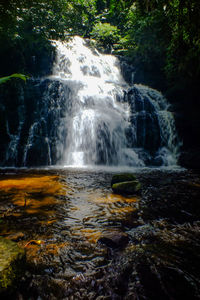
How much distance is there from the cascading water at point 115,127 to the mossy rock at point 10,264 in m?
7.66

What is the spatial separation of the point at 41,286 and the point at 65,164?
7.89 meters

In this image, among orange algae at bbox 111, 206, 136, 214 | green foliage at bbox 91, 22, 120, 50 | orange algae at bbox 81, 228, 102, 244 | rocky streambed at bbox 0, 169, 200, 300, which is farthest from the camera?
green foliage at bbox 91, 22, 120, 50

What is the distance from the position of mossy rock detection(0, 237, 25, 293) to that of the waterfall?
7.70m

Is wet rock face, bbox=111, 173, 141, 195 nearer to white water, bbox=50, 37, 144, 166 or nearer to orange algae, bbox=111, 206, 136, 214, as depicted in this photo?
orange algae, bbox=111, 206, 136, 214

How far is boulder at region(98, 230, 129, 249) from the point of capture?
202cm

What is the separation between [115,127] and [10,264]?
31.4ft

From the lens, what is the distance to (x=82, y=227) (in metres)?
2.49

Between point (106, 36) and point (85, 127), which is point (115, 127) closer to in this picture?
point (85, 127)

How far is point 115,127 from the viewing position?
1038 cm

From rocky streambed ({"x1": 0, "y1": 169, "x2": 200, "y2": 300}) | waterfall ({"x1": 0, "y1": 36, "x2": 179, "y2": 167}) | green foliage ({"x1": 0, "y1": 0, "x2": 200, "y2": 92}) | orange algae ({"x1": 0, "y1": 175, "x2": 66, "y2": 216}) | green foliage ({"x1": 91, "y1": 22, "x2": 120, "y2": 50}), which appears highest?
green foliage ({"x1": 91, "y1": 22, "x2": 120, "y2": 50})

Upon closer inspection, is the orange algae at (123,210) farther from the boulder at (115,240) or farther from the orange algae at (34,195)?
the orange algae at (34,195)

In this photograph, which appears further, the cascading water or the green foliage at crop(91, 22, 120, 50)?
the green foliage at crop(91, 22, 120, 50)

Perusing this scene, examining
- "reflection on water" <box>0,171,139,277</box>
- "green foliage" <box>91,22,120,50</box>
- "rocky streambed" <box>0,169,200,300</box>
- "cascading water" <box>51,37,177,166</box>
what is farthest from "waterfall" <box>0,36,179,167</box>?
"green foliage" <box>91,22,120,50</box>

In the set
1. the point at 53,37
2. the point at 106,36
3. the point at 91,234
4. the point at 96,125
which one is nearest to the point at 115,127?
the point at 96,125
